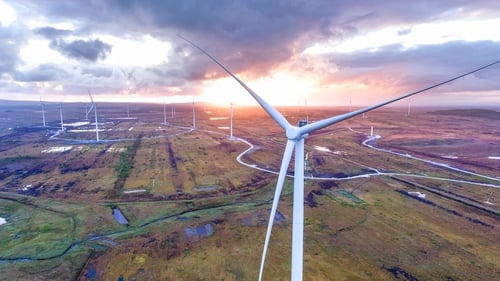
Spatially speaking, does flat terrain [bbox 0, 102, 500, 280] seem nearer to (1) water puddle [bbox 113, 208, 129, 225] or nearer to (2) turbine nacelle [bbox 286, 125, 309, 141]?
(1) water puddle [bbox 113, 208, 129, 225]

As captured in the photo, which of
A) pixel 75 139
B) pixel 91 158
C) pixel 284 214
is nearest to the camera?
pixel 284 214

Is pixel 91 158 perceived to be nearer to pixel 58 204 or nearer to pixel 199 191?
pixel 58 204

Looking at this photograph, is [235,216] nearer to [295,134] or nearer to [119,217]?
[119,217]

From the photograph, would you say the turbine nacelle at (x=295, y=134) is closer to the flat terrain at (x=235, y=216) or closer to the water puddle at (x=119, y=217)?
the flat terrain at (x=235, y=216)

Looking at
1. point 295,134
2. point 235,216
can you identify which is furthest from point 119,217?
point 295,134

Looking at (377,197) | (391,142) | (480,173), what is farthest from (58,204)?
(391,142)

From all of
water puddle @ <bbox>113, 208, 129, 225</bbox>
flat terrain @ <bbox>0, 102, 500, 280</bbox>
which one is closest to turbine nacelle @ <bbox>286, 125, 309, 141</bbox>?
flat terrain @ <bbox>0, 102, 500, 280</bbox>

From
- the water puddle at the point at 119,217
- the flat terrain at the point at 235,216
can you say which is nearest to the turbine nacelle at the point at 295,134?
the flat terrain at the point at 235,216

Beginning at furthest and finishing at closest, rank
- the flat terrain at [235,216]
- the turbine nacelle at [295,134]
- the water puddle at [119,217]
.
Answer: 1. the water puddle at [119,217]
2. the flat terrain at [235,216]
3. the turbine nacelle at [295,134]
